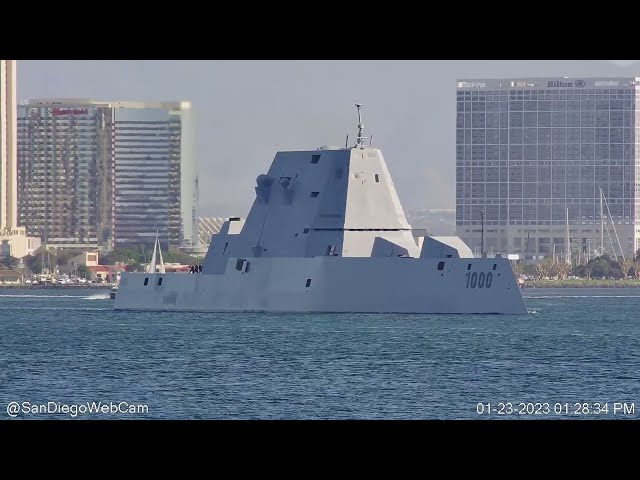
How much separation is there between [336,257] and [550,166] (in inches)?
3031

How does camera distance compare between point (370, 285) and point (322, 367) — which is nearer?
point (322, 367)

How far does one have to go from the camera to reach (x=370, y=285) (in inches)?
1700

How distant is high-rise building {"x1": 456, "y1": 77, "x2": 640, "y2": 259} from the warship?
66.9 meters

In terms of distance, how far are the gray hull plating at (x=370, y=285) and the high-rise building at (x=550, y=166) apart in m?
68.0

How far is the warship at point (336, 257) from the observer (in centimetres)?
4247

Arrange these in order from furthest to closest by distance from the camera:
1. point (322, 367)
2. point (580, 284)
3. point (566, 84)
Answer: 1. point (566, 84)
2. point (580, 284)
3. point (322, 367)

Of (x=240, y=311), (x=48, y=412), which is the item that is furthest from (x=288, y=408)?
(x=240, y=311)

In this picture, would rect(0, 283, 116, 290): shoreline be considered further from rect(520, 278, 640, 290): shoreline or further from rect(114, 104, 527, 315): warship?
rect(114, 104, 527, 315): warship

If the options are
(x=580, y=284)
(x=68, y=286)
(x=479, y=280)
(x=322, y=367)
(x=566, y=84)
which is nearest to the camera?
(x=322, y=367)

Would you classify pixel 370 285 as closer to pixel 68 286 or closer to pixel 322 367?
pixel 322 367

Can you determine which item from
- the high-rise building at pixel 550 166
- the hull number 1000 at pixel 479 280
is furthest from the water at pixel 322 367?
the high-rise building at pixel 550 166

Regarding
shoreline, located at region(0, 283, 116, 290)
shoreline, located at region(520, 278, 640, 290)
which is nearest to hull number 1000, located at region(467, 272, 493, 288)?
shoreline, located at region(520, 278, 640, 290)

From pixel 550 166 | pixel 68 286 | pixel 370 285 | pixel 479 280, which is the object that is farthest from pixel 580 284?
pixel 479 280

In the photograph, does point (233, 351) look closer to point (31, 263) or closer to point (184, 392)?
point (184, 392)
